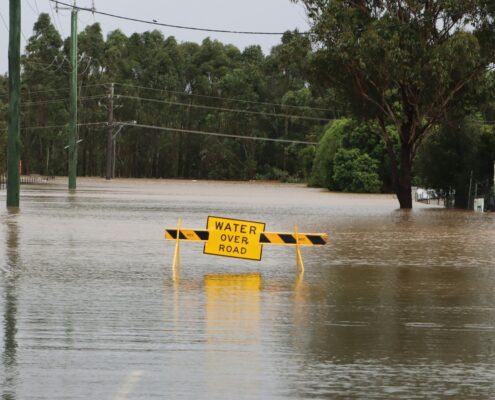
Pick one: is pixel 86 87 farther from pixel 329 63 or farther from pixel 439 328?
pixel 439 328

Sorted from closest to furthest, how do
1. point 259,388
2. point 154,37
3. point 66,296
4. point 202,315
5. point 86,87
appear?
point 259,388 < point 202,315 < point 66,296 < point 86,87 < point 154,37

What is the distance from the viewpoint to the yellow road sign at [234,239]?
1867 cm

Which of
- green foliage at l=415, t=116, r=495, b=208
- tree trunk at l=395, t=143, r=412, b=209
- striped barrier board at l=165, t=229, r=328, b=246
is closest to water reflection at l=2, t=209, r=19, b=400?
striped barrier board at l=165, t=229, r=328, b=246

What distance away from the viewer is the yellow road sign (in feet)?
61.3

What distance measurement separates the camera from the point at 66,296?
588 inches

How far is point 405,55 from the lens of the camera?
45.1 metres

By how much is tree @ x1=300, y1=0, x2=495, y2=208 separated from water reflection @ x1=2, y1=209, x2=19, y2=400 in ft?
79.4

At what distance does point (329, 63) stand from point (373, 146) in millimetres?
42933

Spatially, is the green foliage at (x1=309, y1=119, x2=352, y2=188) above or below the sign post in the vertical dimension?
above

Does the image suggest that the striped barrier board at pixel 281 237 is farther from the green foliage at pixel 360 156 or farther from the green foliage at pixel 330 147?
the green foliage at pixel 330 147

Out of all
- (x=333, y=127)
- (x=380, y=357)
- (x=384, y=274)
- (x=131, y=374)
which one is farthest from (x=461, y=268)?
(x=333, y=127)

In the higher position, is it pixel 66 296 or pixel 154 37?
pixel 154 37

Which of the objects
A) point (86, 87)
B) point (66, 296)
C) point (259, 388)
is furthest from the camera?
point (86, 87)

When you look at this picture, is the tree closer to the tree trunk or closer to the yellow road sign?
the tree trunk
